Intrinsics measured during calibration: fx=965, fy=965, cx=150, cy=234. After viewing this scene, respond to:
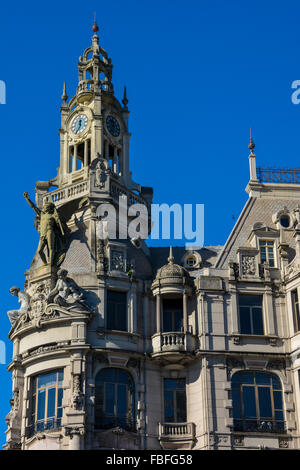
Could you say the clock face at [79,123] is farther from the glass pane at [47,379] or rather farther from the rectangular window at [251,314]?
the glass pane at [47,379]

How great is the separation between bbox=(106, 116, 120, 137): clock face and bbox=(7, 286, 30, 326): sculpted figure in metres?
12.8

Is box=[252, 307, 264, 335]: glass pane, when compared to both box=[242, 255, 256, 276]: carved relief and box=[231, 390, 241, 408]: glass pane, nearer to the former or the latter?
box=[242, 255, 256, 276]: carved relief

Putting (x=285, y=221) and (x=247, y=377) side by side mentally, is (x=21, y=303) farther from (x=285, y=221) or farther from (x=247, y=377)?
(x=285, y=221)

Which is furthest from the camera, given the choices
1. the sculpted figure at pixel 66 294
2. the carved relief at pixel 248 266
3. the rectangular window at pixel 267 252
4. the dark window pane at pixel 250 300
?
the rectangular window at pixel 267 252

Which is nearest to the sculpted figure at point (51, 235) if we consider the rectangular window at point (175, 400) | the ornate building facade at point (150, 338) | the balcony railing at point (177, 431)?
the ornate building facade at point (150, 338)

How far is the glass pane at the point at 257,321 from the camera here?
54.9 m

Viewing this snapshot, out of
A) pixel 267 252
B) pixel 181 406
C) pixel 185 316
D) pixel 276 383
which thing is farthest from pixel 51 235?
pixel 276 383

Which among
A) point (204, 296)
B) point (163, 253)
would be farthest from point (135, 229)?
point (204, 296)

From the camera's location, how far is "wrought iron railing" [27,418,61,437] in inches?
2037

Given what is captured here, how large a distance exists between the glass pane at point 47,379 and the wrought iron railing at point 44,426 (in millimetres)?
2075

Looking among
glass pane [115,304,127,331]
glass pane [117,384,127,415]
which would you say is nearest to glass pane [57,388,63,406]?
glass pane [117,384,127,415]

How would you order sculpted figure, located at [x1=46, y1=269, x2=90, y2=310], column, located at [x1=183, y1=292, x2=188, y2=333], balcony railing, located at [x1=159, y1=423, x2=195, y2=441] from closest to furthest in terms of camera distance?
balcony railing, located at [x1=159, y1=423, x2=195, y2=441], sculpted figure, located at [x1=46, y1=269, x2=90, y2=310], column, located at [x1=183, y1=292, x2=188, y2=333]

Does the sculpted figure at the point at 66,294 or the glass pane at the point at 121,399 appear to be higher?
the sculpted figure at the point at 66,294
